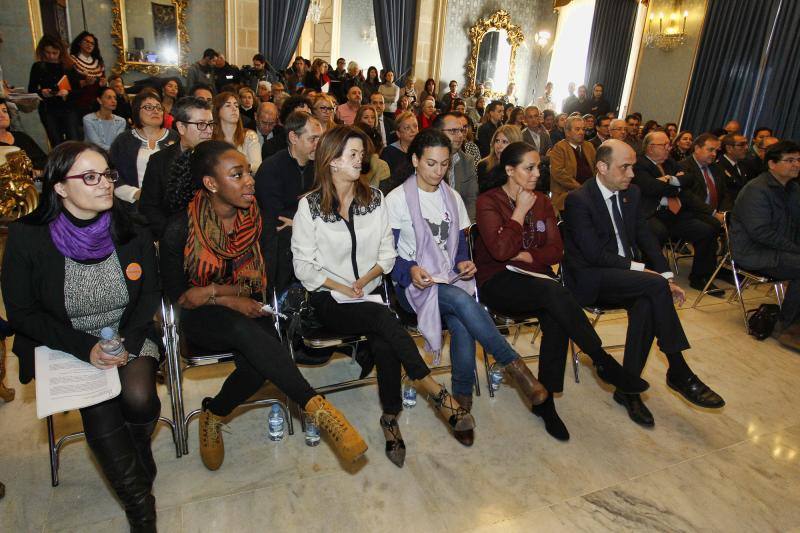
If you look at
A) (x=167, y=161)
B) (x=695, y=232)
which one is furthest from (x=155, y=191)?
(x=695, y=232)

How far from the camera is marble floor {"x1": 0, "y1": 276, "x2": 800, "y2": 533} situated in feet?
6.73

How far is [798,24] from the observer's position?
8.12 meters

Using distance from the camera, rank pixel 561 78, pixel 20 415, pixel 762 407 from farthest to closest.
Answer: pixel 561 78 → pixel 762 407 → pixel 20 415

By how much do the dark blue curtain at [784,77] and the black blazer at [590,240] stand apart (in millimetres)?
7134

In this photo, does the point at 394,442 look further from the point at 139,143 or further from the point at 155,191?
the point at 139,143

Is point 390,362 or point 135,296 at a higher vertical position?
point 135,296

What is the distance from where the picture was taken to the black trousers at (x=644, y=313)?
2805mm

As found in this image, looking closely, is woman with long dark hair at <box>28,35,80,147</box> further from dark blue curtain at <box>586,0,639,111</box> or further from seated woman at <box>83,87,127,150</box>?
dark blue curtain at <box>586,0,639,111</box>

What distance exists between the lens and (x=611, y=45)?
38.2 feet

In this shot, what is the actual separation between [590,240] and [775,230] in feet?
6.05

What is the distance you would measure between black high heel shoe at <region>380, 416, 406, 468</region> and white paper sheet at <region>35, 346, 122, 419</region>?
109 cm

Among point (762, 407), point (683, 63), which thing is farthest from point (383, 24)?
point (762, 407)

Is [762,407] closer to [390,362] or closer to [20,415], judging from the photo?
[390,362]

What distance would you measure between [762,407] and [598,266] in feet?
4.03
